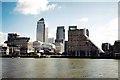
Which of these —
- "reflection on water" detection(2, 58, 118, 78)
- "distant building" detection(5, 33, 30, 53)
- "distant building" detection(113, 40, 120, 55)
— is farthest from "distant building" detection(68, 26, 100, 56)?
"reflection on water" detection(2, 58, 118, 78)

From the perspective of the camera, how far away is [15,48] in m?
179

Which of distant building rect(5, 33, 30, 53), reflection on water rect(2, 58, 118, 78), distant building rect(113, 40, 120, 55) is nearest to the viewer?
reflection on water rect(2, 58, 118, 78)

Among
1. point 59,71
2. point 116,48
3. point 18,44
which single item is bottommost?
point 59,71

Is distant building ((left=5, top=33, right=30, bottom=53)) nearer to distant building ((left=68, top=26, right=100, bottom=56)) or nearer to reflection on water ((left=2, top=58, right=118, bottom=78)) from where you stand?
distant building ((left=68, top=26, right=100, bottom=56))

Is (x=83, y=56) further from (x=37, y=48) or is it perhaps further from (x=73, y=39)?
(x=37, y=48)

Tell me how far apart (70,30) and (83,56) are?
18.5 m

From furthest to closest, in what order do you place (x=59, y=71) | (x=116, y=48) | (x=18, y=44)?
(x=18, y=44) < (x=116, y=48) < (x=59, y=71)

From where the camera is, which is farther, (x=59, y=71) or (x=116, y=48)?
(x=116, y=48)

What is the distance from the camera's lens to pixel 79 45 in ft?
546

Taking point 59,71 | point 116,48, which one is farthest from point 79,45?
point 59,71

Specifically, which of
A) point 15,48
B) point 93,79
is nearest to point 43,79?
point 93,79

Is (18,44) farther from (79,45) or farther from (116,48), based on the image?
(116,48)

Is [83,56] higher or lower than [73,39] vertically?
lower

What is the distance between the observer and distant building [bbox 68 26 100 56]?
538ft
